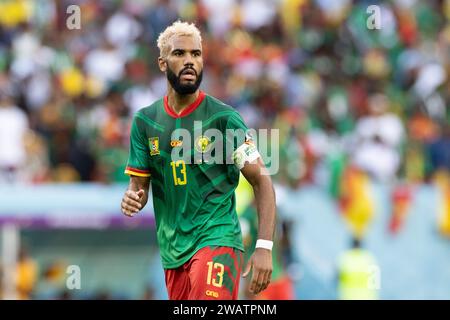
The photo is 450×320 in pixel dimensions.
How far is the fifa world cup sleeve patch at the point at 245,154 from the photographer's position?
753 cm

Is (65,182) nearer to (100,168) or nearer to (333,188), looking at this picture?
(100,168)

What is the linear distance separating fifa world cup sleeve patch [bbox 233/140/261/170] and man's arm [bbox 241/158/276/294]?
0.09 ft

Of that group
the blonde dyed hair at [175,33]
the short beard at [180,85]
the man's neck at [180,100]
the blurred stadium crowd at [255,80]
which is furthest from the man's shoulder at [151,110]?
the blurred stadium crowd at [255,80]

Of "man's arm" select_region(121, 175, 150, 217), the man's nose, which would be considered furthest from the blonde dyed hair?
"man's arm" select_region(121, 175, 150, 217)

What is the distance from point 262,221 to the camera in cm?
745

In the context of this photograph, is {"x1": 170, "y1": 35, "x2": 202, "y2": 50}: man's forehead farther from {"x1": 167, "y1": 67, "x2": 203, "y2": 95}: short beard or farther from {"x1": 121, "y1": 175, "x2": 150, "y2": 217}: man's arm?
{"x1": 121, "y1": 175, "x2": 150, "y2": 217}: man's arm

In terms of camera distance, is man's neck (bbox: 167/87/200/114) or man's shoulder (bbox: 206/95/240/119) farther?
man's neck (bbox: 167/87/200/114)

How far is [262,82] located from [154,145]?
10967 mm

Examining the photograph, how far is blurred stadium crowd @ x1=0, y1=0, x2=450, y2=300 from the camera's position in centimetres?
1708

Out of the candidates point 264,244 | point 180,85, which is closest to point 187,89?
point 180,85

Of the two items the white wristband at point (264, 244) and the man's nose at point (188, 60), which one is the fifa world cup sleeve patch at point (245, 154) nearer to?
the white wristband at point (264, 244)

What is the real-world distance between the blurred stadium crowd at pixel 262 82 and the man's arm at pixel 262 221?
26.8 feet

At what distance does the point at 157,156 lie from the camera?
7836mm

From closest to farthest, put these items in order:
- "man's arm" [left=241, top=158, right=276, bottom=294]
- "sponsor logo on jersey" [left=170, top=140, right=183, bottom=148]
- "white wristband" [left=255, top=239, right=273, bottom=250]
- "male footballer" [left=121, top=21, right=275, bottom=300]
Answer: "man's arm" [left=241, top=158, right=276, bottom=294] → "white wristband" [left=255, top=239, right=273, bottom=250] → "male footballer" [left=121, top=21, right=275, bottom=300] → "sponsor logo on jersey" [left=170, top=140, right=183, bottom=148]
